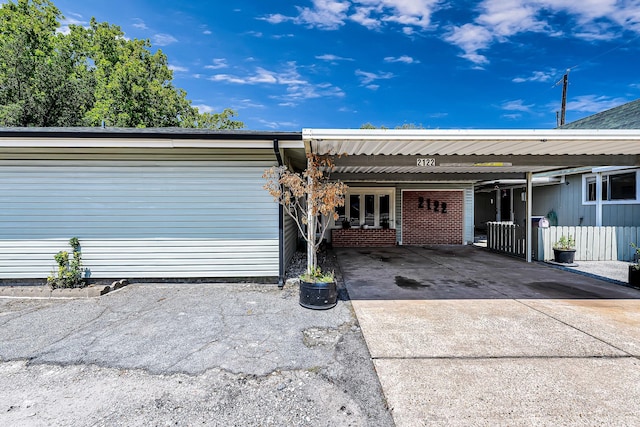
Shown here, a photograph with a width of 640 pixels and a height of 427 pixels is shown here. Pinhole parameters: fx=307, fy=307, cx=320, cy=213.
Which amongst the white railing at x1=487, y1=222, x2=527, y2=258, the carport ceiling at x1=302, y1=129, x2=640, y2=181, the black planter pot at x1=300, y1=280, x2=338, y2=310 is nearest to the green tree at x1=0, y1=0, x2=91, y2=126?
the carport ceiling at x1=302, y1=129, x2=640, y2=181

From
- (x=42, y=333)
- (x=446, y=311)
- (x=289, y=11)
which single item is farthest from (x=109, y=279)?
(x=289, y=11)

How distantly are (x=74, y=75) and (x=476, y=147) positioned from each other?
73.6ft

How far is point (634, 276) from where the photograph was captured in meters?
5.63

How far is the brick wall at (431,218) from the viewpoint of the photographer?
39.5 feet

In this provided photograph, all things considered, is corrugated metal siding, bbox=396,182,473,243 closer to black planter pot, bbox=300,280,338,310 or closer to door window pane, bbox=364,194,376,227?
door window pane, bbox=364,194,376,227

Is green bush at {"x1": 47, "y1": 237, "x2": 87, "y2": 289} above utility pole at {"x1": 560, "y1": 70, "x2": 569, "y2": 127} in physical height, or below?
below

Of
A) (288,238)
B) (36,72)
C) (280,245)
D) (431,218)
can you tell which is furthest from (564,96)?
(36,72)

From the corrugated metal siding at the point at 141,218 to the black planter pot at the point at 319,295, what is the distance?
1.57 metres

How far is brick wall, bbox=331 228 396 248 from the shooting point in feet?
37.8

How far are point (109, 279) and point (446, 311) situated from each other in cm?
602

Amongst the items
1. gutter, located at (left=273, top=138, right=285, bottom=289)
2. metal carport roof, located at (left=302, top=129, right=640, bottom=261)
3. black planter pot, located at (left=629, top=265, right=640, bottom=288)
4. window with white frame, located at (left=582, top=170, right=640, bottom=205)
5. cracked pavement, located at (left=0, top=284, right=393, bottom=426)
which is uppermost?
metal carport roof, located at (left=302, top=129, right=640, bottom=261)

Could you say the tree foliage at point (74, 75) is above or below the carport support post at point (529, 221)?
above

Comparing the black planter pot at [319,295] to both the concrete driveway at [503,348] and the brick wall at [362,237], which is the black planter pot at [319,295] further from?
the brick wall at [362,237]

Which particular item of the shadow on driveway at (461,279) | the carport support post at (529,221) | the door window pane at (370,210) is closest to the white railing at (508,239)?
the carport support post at (529,221)
